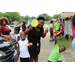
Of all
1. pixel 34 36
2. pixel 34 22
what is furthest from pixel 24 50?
pixel 34 22

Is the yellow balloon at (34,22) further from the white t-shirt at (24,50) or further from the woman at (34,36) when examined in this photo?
the white t-shirt at (24,50)

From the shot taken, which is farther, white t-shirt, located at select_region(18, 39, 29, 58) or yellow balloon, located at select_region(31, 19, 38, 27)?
white t-shirt, located at select_region(18, 39, 29, 58)

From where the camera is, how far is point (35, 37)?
3135 millimetres

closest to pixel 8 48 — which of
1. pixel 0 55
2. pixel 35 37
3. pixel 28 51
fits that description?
pixel 0 55

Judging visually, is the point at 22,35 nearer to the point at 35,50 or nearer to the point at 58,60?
the point at 35,50

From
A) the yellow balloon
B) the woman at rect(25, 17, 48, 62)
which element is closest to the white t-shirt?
the woman at rect(25, 17, 48, 62)

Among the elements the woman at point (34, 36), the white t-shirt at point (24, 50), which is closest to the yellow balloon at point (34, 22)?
the woman at point (34, 36)

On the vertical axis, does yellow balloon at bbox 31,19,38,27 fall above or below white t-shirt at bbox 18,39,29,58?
above

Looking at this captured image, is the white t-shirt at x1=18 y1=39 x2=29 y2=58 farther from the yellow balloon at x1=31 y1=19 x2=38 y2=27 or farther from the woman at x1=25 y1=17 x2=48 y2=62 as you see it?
the yellow balloon at x1=31 y1=19 x2=38 y2=27

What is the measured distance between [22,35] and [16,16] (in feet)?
172

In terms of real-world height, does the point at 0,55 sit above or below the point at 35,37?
below

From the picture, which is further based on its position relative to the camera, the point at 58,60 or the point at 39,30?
the point at 39,30

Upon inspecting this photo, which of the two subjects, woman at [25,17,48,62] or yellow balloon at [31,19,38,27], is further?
woman at [25,17,48,62]

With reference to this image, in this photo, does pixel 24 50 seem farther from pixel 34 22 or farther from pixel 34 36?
pixel 34 22
